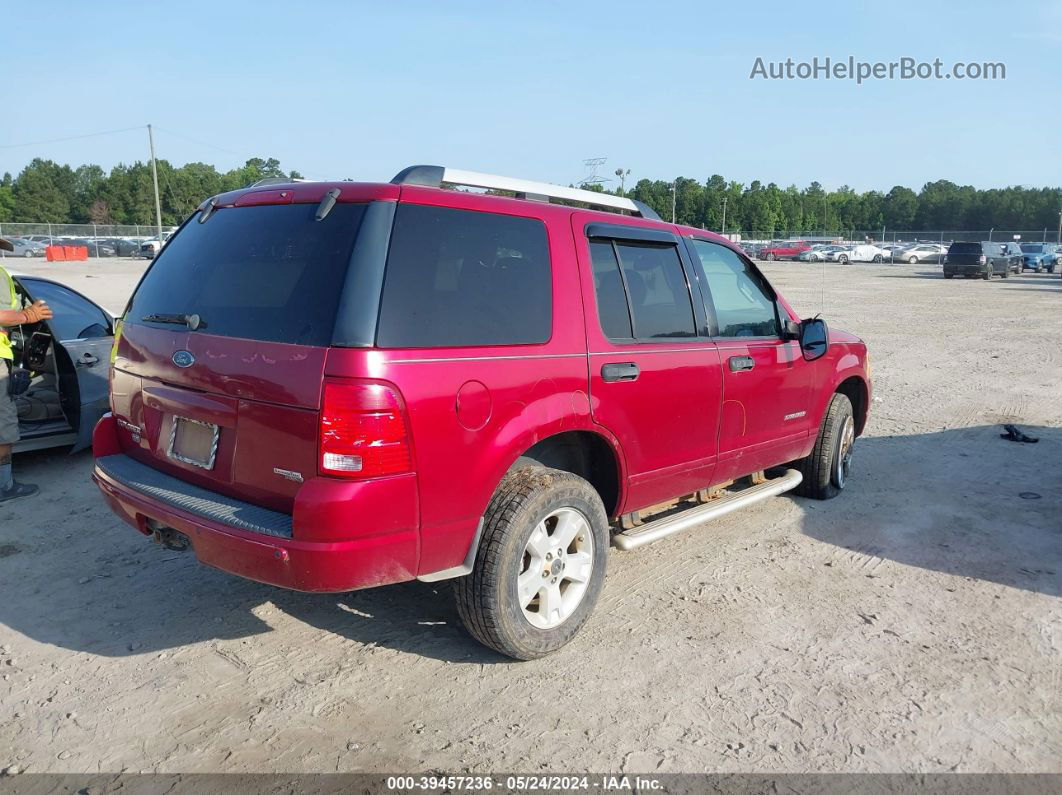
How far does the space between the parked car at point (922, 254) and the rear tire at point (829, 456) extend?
6037 centimetres

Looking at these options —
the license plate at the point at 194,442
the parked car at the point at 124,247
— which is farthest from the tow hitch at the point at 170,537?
the parked car at the point at 124,247

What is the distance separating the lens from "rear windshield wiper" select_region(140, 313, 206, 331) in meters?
3.39

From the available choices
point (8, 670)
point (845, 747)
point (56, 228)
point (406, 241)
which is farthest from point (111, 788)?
point (56, 228)

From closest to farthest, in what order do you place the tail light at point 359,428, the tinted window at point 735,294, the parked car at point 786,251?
the tail light at point 359,428 < the tinted window at point 735,294 < the parked car at point 786,251

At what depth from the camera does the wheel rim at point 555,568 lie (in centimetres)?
354

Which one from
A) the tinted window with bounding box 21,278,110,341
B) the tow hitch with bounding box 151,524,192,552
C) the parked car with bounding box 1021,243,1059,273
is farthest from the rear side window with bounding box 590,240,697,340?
the parked car with bounding box 1021,243,1059,273

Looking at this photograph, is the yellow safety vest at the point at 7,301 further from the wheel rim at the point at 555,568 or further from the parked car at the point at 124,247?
the parked car at the point at 124,247

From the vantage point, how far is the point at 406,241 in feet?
10.3

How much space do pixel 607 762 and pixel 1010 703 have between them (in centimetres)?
174

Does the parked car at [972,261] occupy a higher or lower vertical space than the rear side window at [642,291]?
higher

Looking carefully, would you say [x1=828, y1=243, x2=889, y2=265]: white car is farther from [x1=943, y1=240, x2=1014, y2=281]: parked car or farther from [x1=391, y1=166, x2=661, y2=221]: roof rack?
[x1=391, y1=166, x2=661, y2=221]: roof rack

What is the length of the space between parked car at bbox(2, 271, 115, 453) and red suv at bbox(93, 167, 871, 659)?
269cm

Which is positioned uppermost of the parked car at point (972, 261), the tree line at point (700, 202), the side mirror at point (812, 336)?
the tree line at point (700, 202)

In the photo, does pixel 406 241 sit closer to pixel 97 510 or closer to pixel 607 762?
pixel 607 762
